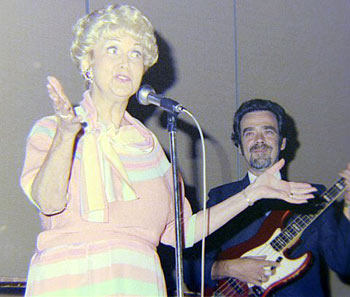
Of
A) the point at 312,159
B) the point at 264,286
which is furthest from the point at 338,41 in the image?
the point at 264,286

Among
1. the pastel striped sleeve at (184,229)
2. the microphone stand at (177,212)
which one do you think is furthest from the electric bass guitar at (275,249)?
the microphone stand at (177,212)

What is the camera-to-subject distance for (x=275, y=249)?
2.37 metres

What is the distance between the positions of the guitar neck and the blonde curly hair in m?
1.21

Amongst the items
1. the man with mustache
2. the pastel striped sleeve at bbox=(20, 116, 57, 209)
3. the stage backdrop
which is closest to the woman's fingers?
the pastel striped sleeve at bbox=(20, 116, 57, 209)

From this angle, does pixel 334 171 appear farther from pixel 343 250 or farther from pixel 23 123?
pixel 23 123

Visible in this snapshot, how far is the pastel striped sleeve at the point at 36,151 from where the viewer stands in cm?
122

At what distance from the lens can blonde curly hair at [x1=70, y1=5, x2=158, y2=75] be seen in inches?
57.4

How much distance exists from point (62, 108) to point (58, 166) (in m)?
0.15

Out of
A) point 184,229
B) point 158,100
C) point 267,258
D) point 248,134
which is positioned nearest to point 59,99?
point 158,100

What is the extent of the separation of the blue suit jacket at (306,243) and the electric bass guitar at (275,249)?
29mm

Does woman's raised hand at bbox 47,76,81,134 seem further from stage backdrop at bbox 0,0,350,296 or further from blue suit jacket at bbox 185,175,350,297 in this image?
blue suit jacket at bbox 185,175,350,297

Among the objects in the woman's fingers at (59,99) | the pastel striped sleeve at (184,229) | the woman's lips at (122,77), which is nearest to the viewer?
the woman's fingers at (59,99)

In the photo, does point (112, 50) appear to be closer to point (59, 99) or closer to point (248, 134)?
point (59, 99)

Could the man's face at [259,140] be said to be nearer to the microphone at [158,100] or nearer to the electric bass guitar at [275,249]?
the electric bass guitar at [275,249]
